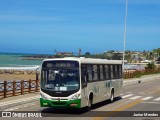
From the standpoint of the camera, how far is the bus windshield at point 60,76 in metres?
18.8

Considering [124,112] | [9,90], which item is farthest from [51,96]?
[9,90]

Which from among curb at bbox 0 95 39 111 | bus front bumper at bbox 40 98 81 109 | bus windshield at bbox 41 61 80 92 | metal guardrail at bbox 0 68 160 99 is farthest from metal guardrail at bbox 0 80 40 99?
bus front bumper at bbox 40 98 81 109

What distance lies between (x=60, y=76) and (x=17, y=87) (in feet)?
28.6

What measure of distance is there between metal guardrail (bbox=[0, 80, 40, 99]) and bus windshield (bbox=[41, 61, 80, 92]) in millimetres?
6357

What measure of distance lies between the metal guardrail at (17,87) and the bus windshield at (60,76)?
636cm

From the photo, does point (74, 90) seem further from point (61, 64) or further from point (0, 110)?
point (0, 110)

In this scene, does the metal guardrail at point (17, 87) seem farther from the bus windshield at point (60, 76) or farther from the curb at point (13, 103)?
the bus windshield at point (60, 76)

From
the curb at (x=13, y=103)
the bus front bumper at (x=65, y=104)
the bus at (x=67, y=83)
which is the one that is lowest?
the curb at (x=13, y=103)

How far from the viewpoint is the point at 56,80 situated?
18.9m

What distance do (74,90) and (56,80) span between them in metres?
0.93

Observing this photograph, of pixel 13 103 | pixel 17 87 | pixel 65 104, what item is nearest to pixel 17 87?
pixel 17 87

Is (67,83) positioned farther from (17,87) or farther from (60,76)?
(17,87)

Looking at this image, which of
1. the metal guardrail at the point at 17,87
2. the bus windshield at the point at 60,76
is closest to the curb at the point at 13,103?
the metal guardrail at the point at 17,87

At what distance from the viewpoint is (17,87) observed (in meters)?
27.1
